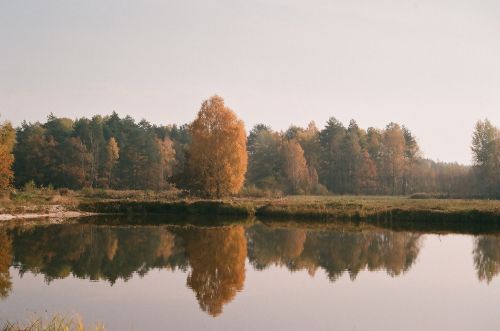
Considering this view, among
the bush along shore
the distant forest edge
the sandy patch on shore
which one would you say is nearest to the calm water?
the bush along shore

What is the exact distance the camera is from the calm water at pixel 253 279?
50.0ft

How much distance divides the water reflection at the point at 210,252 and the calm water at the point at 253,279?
0.21 feet

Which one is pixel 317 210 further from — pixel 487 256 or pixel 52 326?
pixel 52 326

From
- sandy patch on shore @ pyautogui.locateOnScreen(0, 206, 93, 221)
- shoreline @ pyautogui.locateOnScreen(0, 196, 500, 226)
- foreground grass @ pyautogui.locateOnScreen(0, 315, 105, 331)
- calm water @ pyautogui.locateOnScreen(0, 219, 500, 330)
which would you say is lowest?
calm water @ pyautogui.locateOnScreen(0, 219, 500, 330)

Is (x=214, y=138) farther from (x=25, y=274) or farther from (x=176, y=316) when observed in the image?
(x=176, y=316)

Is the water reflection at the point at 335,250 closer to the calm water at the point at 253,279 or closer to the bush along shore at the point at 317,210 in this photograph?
the calm water at the point at 253,279

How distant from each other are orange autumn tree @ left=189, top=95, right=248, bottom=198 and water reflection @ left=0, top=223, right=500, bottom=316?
17604 mm

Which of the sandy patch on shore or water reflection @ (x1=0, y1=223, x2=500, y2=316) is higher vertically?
the sandy patch on shore

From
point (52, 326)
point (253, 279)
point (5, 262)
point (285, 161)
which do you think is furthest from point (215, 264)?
point (285, 161)

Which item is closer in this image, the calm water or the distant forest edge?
the calm water

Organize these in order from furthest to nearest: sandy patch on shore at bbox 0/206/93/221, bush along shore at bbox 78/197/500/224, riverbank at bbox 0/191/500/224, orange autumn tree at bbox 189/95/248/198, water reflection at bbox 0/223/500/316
→ orange autumn tree at bbox 189/95/248/198 → sandy patch on shore at bbox 0/206/93/221 → riverbank at bbox 0/191/500/224 → bush along shore at bbox 78/197/500/224 → water reflection at bbox 0/223/500/316

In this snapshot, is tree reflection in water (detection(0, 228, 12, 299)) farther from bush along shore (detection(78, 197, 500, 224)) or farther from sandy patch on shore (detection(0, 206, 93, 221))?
bush along shore (detection(78, 197, 500, 224))

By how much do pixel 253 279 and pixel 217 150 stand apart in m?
34.0

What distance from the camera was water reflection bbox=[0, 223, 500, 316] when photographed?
21.3 meters
